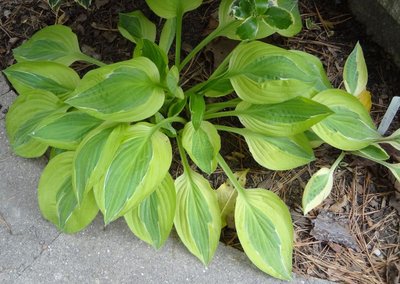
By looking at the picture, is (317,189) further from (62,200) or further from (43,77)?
(43,77)

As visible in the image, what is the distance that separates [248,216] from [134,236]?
0.41 meters

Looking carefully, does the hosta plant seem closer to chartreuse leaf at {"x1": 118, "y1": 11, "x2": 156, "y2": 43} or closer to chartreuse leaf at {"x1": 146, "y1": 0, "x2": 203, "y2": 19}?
chartreuse leaf at {"x1": 146, "y1": 0, "x2": 203, "y2": 19}

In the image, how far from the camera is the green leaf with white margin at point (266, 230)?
5.59ft

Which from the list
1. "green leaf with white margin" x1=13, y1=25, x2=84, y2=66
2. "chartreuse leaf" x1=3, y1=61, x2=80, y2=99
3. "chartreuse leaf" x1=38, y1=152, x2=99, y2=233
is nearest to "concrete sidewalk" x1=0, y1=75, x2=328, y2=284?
"chartreuse leaf" x1=38, y1=152, x2=99, y2=233

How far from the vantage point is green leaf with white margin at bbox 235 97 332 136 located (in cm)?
164

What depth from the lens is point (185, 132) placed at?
70.8 inches

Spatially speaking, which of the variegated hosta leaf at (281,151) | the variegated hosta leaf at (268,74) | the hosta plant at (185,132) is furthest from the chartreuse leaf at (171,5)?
the variegated hosta leaf at (281,151)

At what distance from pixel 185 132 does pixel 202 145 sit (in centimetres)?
8

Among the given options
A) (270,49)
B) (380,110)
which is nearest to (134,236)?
(270,49)

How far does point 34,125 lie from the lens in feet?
6.14

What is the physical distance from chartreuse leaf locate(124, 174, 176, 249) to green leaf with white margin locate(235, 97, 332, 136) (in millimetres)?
361

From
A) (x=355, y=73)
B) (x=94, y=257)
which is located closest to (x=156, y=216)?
(x=94, y=257)

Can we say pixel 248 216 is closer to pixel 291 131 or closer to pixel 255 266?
pixel 255 266

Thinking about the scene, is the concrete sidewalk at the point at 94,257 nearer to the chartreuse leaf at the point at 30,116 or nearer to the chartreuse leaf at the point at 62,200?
the chartreuse leaf at the point at 62,200
